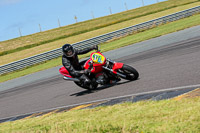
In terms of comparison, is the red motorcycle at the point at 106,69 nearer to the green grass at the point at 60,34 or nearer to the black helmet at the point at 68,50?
the black helmet at the point at 68,50

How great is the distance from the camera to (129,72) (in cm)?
911

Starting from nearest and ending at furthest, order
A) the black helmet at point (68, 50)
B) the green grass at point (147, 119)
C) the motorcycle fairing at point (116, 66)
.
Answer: the green grass at point (147, 119)
the motorcycle fairing at point (116, 66)
the black helmet at point (68, 50)

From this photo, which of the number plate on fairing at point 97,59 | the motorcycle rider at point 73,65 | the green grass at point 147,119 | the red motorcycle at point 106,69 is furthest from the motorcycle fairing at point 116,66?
the green grass at point 147,119

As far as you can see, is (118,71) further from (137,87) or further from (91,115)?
(91,115)

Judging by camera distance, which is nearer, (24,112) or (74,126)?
(74,126)

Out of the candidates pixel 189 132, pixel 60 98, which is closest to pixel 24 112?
pixel 60 98

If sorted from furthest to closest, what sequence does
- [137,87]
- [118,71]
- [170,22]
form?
[170,22] < [118,71] < [137,87]

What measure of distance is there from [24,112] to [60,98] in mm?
1218

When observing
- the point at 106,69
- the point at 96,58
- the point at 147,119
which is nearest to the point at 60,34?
the point at 106,69

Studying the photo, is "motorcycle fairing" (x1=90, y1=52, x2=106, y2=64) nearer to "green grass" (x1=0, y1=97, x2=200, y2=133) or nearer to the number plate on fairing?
the number plate on fairing

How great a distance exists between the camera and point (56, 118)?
6.65 m

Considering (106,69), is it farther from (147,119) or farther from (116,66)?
(147,119)

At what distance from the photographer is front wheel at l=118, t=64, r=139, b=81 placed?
29.4ft

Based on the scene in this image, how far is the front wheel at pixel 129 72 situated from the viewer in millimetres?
8961
